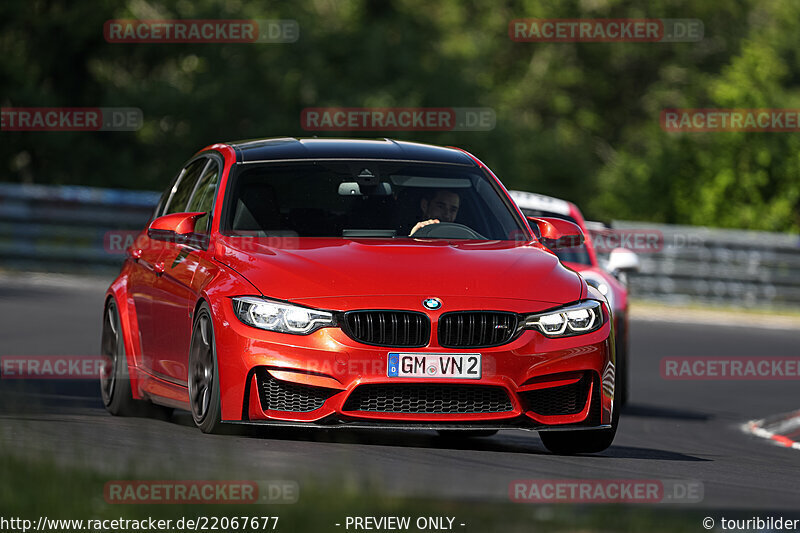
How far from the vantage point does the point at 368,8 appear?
163 feet

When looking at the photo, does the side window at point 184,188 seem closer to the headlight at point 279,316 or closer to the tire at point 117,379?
the tire at point 117,379

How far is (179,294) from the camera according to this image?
987 cm

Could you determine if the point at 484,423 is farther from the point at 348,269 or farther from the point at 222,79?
the point at 222,79

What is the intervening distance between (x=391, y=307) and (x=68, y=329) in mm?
10796

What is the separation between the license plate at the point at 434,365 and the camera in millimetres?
8742

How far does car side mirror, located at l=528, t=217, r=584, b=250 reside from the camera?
1036cm

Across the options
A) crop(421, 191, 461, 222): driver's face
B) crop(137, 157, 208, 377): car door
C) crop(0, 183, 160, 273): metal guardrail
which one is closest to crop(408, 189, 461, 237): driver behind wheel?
crop(421, 191, 461, 222): driver's face

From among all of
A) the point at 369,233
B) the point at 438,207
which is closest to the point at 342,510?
the point at 369,233

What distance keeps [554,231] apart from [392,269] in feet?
5.36

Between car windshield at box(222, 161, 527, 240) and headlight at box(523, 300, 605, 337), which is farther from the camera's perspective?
car windshield at box(222, 161, 527, 240)

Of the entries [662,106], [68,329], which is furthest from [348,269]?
[662,106]

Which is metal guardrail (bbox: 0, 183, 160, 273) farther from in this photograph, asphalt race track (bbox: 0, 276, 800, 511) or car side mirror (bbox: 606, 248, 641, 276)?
car side mirror (bbox: 606, 248, 641, 276)

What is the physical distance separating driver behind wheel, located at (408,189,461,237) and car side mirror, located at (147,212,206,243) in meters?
1.20

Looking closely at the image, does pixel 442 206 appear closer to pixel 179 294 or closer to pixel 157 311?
pixel 179 294
